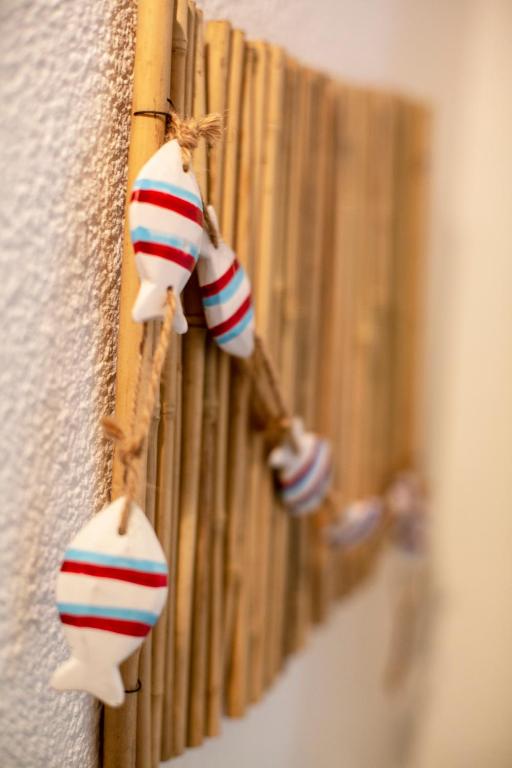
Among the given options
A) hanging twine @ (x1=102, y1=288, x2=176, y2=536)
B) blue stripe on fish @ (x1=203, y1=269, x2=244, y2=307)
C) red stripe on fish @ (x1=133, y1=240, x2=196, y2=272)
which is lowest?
hanging twine @ (x1=102, y1=288, x2=176, y2=536)

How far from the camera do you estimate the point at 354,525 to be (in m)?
0.79

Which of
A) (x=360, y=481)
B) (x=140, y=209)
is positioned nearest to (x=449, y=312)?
(x=360, y=481)

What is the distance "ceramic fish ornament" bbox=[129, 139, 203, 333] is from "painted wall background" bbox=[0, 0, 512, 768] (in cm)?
5

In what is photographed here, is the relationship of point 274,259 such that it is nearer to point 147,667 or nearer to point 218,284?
point 218,284

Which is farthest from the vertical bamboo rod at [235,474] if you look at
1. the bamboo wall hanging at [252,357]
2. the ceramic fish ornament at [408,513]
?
the ceramic fish ornament at [408,513]

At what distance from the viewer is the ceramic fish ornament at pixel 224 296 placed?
48cm

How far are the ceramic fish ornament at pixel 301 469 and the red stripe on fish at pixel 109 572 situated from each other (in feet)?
0.73

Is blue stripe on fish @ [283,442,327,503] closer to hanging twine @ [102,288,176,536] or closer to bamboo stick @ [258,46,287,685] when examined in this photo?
bamboo stick @ [258,46,287,685]

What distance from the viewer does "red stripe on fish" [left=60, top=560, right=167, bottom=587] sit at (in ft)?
1.36

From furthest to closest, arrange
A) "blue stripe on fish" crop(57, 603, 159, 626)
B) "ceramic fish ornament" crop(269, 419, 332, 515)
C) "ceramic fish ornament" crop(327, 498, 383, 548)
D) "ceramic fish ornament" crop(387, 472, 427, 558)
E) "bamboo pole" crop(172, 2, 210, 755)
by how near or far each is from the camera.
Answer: "ceramic fish ornament" crop(387, 472, 427, 558) < "ceramic fish ornament" crop(327, 498, 383, 548) < "ceramic fish ornament" crop(269, 419, 332, 515) < "bamboo pole" crop(172, 2, 210, 755) < "blue stripe on fish" crop(57, 603, 159, 626)

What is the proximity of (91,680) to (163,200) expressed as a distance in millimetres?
272

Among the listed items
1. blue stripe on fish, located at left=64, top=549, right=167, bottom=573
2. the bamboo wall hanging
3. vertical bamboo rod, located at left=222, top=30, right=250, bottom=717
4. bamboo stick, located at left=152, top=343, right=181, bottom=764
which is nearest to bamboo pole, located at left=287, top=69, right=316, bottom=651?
the bamboo wall hanging

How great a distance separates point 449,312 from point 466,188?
174 millimetres

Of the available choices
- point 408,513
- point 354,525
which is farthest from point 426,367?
point 354,525
